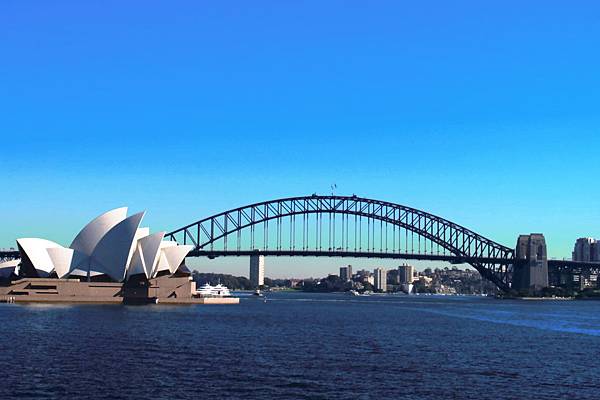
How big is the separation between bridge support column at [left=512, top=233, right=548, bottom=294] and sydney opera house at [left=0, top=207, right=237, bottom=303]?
69640mm

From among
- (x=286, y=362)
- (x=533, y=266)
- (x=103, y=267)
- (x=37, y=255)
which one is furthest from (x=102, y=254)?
(x=533, y=266)

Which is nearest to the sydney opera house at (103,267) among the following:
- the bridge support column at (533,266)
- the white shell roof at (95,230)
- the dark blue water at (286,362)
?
the white shell roof at (95,230)

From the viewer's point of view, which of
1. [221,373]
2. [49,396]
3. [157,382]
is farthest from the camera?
[221,373]

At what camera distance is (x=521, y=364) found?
1341 inches

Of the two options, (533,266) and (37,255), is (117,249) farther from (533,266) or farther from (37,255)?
(533,266)

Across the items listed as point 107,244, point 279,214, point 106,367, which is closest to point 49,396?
point 106,367

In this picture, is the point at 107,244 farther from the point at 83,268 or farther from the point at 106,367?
the point at 106,367

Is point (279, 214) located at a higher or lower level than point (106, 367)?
higher

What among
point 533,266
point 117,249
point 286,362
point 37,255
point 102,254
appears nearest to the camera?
point 286,362

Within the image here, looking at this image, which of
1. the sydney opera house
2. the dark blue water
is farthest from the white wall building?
the dark blue water

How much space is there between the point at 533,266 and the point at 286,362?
117 metres

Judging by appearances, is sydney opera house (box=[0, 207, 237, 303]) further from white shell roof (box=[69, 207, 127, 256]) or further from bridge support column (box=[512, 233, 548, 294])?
bridge support column (box=[512, 233, 548, 294])

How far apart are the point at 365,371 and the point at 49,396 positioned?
11350 millimetres

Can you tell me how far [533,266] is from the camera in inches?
5595
